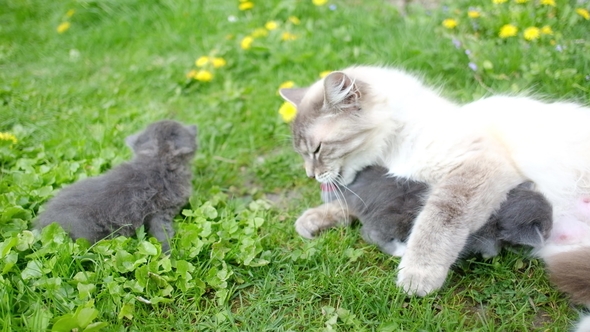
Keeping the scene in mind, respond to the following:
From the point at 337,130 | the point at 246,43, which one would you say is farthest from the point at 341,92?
the point at 246,43

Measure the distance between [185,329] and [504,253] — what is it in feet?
5.26

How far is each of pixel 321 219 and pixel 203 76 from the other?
6.80 ft

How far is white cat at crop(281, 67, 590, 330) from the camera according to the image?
2314mm

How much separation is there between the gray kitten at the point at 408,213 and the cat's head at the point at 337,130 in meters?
0.10

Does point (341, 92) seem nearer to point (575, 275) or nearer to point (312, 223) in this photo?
point (312, 223)

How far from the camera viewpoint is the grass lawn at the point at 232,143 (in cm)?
216

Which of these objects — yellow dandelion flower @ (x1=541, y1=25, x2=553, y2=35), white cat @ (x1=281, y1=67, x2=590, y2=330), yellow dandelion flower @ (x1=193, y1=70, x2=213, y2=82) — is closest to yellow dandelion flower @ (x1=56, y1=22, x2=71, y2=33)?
yellow dandelion flower @ (x1=193, y1=70, x2=213, y2=82)

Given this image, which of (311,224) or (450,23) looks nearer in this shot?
(311,224)

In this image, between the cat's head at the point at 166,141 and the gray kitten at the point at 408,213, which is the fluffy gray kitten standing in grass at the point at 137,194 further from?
the gray kitten at the point at 408,213

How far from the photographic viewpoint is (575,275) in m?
2.04

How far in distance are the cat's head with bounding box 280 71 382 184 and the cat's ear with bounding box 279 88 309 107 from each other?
17 centimetres

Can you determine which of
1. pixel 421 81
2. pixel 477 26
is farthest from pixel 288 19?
pixel 421 81

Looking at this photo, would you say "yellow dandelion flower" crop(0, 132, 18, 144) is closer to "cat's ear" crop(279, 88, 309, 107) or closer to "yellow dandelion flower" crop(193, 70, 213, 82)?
"yellow dandelion flower" crop(193, 70, 213, 82)

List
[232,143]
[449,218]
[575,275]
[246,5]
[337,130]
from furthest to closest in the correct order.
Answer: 1. [246,5]
2. [232,143]
3. [337,130]
4. [449,218]
5. [575,275]
